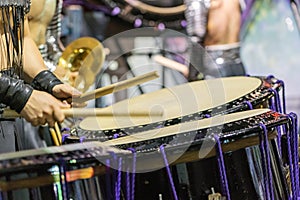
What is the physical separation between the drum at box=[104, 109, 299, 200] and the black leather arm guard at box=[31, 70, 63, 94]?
0.25 meters

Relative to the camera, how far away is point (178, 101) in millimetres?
1825

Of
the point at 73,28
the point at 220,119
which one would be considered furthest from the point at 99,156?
the point at 73,28

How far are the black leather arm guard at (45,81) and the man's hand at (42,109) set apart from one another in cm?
22

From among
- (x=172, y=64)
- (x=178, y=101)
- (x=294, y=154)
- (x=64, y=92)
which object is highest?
(x=64, y=92)

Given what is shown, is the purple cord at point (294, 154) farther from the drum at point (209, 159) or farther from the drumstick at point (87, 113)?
the drumstick at point (87, 113)

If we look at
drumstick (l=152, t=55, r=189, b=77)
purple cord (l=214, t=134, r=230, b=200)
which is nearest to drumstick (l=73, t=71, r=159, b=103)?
purple cord (l=214, t=134, r=230, b=200)

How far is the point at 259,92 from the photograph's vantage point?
5.70ft

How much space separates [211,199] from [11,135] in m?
0.54

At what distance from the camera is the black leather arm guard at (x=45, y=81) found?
163 cm

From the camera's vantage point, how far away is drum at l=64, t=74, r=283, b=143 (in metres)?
1.58

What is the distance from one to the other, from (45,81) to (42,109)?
0.91 feet

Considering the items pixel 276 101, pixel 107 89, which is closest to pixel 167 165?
pixel 107 89

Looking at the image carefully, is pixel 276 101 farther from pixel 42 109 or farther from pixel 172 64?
pixel 172 64

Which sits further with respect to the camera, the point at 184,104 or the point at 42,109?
the point at 184,104
